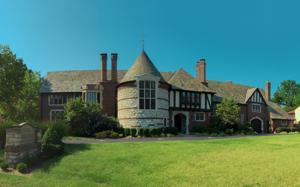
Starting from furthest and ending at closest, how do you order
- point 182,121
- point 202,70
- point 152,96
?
point 202,70
point 182,121
point 152,96

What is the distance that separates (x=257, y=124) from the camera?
53.9 metres

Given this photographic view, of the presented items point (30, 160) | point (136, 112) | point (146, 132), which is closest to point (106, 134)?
point (146, 132)

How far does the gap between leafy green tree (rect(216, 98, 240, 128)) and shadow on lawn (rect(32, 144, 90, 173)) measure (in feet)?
84.3

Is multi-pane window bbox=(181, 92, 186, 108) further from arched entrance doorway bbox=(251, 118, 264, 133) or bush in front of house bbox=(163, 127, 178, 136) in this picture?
arched entrance doorway bbox=(251, 118, 264, 133)

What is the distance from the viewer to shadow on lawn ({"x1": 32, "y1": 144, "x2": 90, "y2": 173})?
17297mm

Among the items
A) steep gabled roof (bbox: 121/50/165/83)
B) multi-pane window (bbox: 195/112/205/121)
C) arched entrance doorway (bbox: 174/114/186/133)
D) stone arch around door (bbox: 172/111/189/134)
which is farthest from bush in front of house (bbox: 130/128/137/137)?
multi-pane window (bbox: 195/112/205/121)

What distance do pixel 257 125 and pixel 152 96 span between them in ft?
84.9

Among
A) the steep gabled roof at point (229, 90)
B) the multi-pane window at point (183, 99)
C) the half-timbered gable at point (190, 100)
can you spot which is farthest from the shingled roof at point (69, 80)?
the steep gabled roof at point (229, 90)

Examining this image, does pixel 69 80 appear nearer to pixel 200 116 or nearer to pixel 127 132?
pixel 127 132

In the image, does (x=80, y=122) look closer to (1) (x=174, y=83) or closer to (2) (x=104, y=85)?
(2) (x=104, y=85)

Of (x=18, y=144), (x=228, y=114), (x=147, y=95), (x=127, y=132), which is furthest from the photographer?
(x=228, y=114)

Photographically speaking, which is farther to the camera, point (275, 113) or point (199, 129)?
point (275, 113)

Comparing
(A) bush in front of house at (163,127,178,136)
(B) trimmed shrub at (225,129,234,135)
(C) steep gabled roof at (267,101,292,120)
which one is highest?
(C) steep gabled roof at (267,101,292,120)

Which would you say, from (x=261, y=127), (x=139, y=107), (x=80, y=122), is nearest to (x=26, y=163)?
(x=80, y=122)
